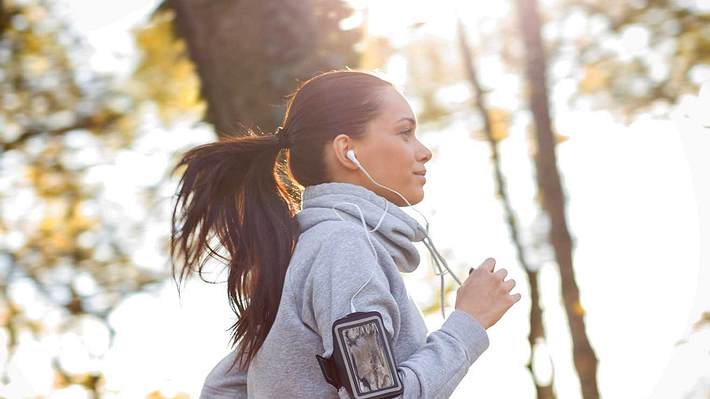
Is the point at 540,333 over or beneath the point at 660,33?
beneath

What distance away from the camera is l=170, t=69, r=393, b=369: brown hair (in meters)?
3.14

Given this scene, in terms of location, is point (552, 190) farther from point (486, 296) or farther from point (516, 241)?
point (486, 296)

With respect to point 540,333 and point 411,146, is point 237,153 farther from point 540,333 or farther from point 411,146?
point 540,333

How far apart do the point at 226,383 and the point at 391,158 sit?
0.71m

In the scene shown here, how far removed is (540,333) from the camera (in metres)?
8.14

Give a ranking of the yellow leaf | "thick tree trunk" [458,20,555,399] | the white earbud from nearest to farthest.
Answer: the white earbud
"thick tree trunk" [458,20,555,399]
the yellow leaf

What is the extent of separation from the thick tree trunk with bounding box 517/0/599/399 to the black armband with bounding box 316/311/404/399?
14.0 feet

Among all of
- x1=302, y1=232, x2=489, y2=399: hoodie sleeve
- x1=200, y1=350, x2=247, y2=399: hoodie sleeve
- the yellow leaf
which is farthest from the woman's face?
the yellow leaf

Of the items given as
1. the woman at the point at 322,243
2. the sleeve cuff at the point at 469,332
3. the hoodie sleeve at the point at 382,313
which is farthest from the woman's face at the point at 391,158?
the sleeve cuff at the point at 469,332

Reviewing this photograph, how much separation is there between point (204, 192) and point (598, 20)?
702cm

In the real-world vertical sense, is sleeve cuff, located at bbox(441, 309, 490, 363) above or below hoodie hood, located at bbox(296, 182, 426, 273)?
below

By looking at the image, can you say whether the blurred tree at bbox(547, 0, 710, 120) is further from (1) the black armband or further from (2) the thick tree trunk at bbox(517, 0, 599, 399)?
(1) the black armband

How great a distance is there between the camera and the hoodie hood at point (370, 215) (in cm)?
316

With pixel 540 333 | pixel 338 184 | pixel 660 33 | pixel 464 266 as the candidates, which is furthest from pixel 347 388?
pixel 464 266
